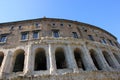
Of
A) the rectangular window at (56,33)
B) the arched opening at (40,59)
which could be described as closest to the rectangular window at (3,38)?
the arched opening at (40,59)

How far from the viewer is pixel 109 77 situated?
44.5 feet

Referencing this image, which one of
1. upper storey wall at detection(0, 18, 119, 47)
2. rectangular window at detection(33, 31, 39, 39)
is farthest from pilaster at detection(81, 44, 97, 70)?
rectangular window at detection(33, 31, 39, 39)

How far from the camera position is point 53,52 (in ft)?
50.1

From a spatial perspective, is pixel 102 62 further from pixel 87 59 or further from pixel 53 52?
pixel 53 52

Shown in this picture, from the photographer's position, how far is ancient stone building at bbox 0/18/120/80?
13195mm

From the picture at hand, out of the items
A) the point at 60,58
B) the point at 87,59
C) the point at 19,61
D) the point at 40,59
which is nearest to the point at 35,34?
the point at 40,59

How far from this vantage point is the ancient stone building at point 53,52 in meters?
13.2

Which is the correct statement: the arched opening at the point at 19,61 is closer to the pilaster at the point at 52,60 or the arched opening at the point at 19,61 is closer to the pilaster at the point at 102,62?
the pilaster at the point at 52,60

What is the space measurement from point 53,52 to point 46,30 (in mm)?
4453

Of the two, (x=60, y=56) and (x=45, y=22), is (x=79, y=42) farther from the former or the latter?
(x=45, y=22)

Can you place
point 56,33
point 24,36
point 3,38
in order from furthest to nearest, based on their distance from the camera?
point 56,33 < point 3,38 < point 24,36

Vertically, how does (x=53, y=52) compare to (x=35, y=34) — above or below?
below

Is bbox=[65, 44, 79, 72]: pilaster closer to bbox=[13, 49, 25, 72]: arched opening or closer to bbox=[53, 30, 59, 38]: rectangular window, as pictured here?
bbox=[53, 30, 59, 38]: rectangular window

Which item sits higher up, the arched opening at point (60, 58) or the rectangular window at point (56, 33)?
the rectangular window at point (56, 33)
